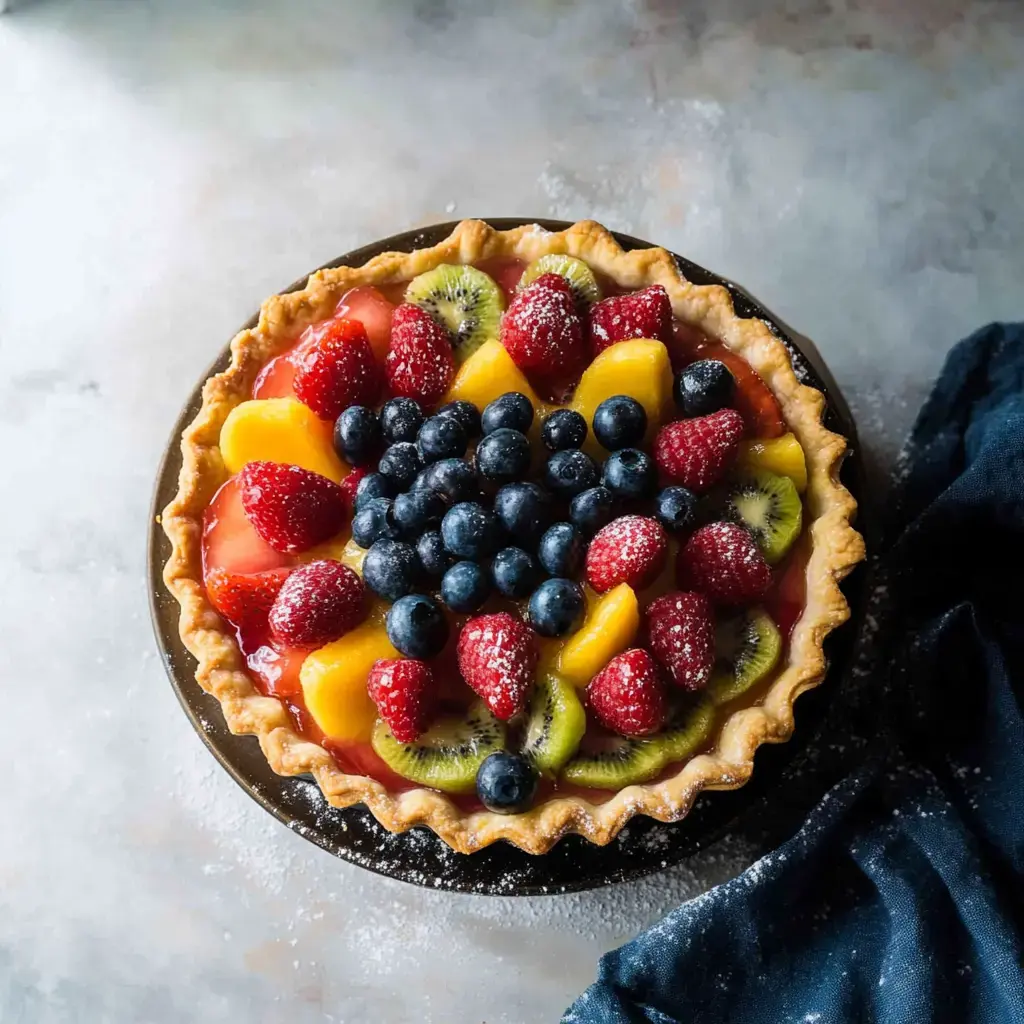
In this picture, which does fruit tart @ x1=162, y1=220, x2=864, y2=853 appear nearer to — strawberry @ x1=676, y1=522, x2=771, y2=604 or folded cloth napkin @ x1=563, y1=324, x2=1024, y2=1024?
strawberry @ x1=676, y1=522, x2=771, y2=604

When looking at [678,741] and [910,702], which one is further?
[910,702]

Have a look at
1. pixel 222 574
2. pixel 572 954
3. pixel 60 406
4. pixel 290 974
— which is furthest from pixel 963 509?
pixel 60 406

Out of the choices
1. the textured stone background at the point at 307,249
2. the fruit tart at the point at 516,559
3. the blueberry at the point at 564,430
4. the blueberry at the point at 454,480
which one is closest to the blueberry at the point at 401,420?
the fruit tart at the point at 516,559

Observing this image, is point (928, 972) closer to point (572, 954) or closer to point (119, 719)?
point (572, 954)

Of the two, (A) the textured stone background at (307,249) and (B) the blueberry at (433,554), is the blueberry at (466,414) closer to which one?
(B) the blueberry at (433,554)

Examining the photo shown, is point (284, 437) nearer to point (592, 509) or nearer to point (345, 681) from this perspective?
point (345, 681)

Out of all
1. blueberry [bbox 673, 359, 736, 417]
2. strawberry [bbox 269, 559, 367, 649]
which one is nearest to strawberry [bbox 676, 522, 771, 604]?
blueberry [bbox 673, 359, 736, 417]
